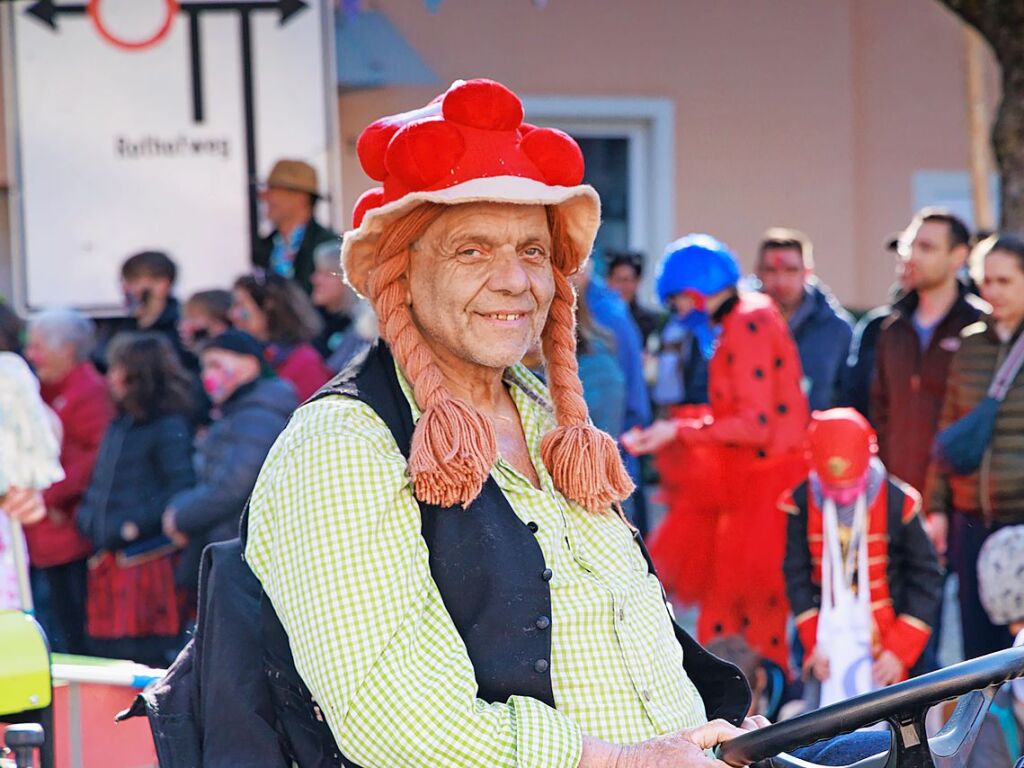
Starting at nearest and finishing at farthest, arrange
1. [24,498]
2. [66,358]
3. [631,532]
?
[631,532], [24,498], [66,358]

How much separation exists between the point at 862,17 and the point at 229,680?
37.2 ft

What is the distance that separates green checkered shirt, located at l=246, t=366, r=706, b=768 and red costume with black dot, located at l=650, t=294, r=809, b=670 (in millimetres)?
3357

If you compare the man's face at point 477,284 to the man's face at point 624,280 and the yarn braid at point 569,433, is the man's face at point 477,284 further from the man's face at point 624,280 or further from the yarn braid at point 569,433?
the man's face at point 624,280

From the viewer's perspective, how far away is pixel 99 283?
8.41 meters

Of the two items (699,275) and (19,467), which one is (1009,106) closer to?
(699,275)

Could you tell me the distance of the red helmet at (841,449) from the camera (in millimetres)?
5160

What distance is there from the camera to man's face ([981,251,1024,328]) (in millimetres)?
5840

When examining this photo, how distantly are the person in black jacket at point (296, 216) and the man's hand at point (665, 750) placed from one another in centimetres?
575

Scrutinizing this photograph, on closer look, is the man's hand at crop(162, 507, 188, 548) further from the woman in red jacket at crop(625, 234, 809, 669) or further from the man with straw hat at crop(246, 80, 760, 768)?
the man with straw hat at crop(246, 80, 760, 768)

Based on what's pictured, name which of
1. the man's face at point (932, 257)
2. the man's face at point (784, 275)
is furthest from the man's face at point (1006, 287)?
the man's face at point (784, 275)

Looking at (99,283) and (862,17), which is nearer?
(99,283)

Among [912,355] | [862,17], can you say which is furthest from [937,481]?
[862,17]

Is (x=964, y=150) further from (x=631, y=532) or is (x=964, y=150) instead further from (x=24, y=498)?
(x=631, y=532)

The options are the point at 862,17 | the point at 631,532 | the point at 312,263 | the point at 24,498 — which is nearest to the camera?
the point at 631,532
